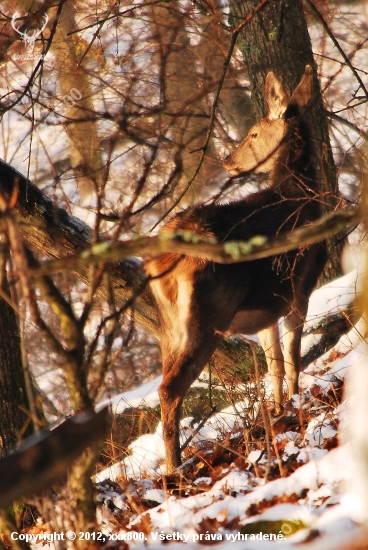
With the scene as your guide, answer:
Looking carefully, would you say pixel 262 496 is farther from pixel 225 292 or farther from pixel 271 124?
pixel 271 124

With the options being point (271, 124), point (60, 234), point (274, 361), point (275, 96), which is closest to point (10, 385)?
point (60, 234)

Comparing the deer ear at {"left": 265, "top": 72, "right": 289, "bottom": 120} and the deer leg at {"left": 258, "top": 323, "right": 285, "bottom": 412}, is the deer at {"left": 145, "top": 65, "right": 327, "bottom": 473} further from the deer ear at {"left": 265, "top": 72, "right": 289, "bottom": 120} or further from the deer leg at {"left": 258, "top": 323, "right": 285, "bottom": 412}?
the deer ear at {"left": 265, "top": 72, "right": 289, "bottom": 120}

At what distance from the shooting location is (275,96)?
24.1 feet

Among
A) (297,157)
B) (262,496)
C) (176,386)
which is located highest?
(297,157)

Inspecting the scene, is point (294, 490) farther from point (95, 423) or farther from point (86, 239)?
point (86, 239)

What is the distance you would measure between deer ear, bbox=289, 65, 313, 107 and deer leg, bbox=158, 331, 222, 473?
317cm

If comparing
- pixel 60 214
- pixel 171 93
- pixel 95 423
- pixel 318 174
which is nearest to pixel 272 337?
pixel 318 174

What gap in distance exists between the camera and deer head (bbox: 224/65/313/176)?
7191mm

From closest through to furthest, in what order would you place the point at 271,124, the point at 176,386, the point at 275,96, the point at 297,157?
the point at 176,386 → the point at 297,157 → the point at 275,96 → the point at 271,124

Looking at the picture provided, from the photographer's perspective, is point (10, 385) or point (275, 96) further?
point (275, 96)

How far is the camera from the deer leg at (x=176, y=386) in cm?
510

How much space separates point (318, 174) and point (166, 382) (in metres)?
3.00

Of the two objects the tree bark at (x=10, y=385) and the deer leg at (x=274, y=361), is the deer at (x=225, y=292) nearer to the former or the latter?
the deer leg at (x=274, y=361)

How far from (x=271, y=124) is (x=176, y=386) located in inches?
138
